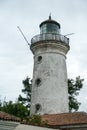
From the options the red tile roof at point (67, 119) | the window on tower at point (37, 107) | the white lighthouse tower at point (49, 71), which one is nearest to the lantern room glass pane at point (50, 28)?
the white lighthouse tower at point (49, 71)

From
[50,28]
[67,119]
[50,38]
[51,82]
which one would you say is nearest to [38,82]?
[51,82]

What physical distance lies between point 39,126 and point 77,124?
398 cm

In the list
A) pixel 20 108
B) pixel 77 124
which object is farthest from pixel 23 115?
pixel 77 124

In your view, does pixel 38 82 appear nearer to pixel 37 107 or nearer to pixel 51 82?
pixel 51 82

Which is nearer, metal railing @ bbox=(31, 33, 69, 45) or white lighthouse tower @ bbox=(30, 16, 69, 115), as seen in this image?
white lighthouse tower @ bbox=(30, 16, 69, 115)

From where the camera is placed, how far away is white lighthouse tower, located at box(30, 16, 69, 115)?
2603cm

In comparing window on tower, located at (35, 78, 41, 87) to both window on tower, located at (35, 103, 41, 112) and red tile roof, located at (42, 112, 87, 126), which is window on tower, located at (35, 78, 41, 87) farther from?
red tile roof, located at (42, 112, 87, 126)

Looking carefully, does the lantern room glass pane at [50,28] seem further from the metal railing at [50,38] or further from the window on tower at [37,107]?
the window on tower at [37,107]

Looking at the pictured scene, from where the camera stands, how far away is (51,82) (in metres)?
26.5

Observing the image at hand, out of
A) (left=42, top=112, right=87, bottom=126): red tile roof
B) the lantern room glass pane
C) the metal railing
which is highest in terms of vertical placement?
the lantern room glass pane

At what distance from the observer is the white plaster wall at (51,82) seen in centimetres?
2592

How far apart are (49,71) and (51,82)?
978mm

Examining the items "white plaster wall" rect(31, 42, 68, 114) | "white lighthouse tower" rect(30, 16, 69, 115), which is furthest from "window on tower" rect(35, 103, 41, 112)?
"white plaster wall" rect(31, 42, 68, 114)

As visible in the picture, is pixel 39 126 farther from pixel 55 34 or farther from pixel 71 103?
pixel 71 103
